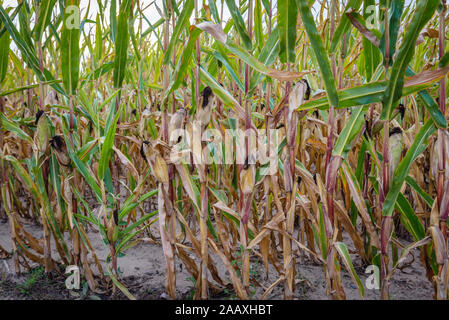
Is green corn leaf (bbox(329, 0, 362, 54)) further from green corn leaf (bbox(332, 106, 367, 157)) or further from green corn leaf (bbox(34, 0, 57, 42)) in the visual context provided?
green corn leaf (bbox(34, 0, 57, 42))

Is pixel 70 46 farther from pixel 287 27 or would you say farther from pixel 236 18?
pixel 287 27

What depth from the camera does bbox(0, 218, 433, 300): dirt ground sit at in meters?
1.11

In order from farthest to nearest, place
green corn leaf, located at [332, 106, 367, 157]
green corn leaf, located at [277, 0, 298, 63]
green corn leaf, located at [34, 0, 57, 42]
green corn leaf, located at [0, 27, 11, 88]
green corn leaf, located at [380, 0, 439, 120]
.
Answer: green corn leaf, located at [0, 27, 11, 88] → green corn leaf, located at [34, 0, 57, 42] → green corn leaf, located at [332, 106, 367, 157] → green corn leaf, located at [277, 0, 298, 63] → green corn leaf, located at [380, 0, 439, 120]

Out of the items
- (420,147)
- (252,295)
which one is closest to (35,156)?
(252,295)

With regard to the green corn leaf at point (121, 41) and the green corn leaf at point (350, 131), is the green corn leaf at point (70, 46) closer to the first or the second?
the green corn leaf at point (121, 41)

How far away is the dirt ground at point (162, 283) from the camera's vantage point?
1.11 m

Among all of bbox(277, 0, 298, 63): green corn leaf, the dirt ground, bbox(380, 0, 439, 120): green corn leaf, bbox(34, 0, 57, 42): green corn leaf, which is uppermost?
bbox(34, 0, 57, 42): green corn leaf

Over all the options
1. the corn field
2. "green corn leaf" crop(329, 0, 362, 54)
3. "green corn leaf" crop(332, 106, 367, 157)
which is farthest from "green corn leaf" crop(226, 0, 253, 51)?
"green corn leaf" crop(332, 106, 367, 157)

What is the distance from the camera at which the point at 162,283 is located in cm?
119

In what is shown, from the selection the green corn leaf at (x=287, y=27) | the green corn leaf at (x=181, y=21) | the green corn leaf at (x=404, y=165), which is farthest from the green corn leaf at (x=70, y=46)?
the green corn leaf at (x=404, y=165)

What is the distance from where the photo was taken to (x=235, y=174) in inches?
46.5

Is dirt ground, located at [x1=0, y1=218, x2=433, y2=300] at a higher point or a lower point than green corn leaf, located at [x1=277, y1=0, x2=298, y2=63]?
lower
